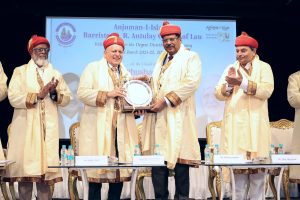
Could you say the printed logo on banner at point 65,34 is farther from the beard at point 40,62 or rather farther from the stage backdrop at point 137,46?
the beard at point 40,62

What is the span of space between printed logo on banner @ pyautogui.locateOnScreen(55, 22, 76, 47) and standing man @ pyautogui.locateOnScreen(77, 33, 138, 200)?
2.28m

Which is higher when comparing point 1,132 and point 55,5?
point 55,5

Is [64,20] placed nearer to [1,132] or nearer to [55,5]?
[55,5]

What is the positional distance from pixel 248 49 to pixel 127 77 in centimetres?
117

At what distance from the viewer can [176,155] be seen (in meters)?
5.25

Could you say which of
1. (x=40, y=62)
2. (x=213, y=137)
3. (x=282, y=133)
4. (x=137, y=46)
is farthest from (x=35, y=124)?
(x=282, y=133)

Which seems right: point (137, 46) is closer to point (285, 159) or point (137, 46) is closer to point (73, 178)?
point (73, 178)

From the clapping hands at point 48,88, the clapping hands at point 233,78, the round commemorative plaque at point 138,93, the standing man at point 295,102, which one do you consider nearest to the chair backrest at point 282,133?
the standing man at point 295,102

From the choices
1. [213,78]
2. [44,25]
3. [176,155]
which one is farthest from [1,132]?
[176,155]

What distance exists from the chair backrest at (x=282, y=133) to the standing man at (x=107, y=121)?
242 cm

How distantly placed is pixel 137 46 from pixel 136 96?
2.81 meters

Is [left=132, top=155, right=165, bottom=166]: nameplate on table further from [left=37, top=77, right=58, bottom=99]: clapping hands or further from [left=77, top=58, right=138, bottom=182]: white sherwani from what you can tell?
[left=37, top=77, right=58, bottom=99]: clapping hands

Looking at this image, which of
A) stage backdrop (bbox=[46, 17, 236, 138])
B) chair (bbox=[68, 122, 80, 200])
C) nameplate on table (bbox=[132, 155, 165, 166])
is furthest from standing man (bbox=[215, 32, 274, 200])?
stage backdrop (bbox=[46, 17, 236, 138])

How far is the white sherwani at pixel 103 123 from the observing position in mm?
5480
